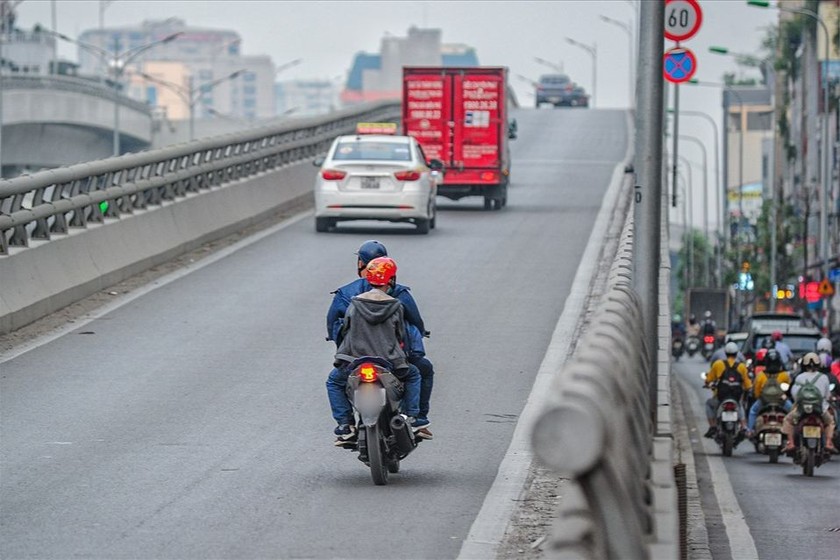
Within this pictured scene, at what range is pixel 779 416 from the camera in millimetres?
26031

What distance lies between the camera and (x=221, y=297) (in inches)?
830

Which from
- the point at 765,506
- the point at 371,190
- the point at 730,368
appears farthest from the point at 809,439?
the point at 371,190

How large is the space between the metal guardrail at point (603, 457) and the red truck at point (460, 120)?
101 feet

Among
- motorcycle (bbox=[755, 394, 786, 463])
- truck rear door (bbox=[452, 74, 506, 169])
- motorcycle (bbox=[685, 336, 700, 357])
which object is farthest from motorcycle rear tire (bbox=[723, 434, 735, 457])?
motorcycle (bbox=[685, 336, 700, 357])

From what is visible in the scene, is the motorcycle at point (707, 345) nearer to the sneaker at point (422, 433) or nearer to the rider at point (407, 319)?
the rider at point (407, 319)

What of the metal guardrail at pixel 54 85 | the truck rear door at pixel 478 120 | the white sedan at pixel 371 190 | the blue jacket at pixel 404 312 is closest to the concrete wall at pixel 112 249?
the white sedan at pixel 371 190

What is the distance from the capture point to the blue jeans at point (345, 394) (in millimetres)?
11562

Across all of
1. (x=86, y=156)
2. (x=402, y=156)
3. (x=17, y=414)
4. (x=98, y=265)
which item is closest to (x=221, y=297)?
(x=98, y=265)

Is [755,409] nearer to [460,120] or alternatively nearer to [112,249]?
[112,249]

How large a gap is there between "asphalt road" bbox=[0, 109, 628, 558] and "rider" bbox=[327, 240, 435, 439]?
510 mm

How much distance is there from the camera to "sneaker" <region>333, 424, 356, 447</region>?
11570mm

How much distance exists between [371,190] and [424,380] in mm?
17761

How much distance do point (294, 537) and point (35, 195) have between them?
10552 millimetres

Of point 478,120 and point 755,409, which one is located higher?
point 478,120
